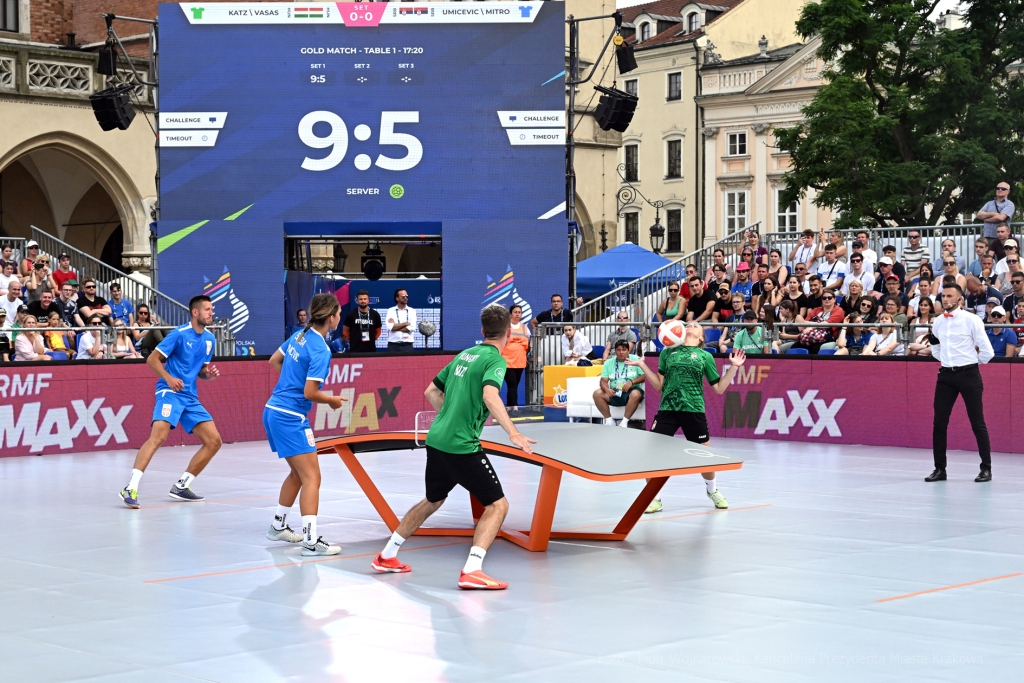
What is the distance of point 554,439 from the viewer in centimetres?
970

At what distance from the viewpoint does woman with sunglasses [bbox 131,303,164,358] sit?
1700 centimetres

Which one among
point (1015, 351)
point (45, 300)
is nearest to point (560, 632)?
point (1015, 351)

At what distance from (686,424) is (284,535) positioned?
3.84 m

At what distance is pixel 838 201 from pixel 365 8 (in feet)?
67.3

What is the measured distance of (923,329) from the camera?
17422 millimetres

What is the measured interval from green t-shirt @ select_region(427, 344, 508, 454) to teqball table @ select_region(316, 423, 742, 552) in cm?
73

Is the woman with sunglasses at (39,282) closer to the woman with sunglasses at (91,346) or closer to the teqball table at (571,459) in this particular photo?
the woman with sunglasses at (91,346)

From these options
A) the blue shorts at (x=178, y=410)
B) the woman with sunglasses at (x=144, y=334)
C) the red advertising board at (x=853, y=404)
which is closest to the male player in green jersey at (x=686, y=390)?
the blue shorts at (x=178, y=410)

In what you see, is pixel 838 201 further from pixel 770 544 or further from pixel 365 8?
pixel 770 544

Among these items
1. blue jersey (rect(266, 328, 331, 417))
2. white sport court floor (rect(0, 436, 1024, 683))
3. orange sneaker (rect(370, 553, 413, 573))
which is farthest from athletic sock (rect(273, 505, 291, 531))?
orange sneaker (rect(370, 553, 413, 573))

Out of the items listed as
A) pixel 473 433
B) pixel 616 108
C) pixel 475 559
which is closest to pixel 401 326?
pixel 616 108

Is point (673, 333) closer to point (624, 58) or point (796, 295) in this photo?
point (796, 295)

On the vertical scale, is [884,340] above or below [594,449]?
above

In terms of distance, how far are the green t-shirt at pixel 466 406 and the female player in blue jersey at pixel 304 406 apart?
1.25 metres
